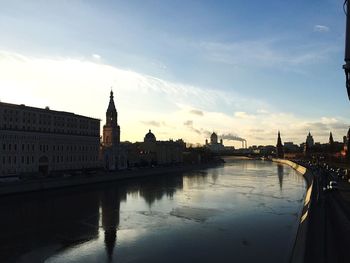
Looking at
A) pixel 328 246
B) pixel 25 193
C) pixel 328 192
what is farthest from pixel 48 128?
pixel 328 246

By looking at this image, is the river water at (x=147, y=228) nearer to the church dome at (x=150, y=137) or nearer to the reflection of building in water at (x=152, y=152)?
the reflection of building in water at (x=152, y=152)

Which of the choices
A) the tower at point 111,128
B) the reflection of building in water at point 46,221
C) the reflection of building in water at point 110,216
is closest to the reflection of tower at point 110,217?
the reflection of building in water at point 110,216

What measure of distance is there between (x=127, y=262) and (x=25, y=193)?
33.0 meters

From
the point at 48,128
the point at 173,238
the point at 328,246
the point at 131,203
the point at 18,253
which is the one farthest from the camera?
the point at 48,128

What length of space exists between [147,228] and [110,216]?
708 cm

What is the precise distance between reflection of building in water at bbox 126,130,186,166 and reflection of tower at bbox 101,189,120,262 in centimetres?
5183

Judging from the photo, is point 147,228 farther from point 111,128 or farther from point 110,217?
point 111,128

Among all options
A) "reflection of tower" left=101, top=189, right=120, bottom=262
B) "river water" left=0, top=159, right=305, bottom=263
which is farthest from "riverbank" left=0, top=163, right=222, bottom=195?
"reflection of tower" left=101, top=189, right=120, bottom=262

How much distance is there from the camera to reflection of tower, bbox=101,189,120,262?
27072 millimetres

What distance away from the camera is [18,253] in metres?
24.8

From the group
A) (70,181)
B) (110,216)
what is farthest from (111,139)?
(110,216)

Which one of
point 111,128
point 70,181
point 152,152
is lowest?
point 70,181

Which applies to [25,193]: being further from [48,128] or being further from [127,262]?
[127,262]

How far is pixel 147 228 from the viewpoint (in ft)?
105
